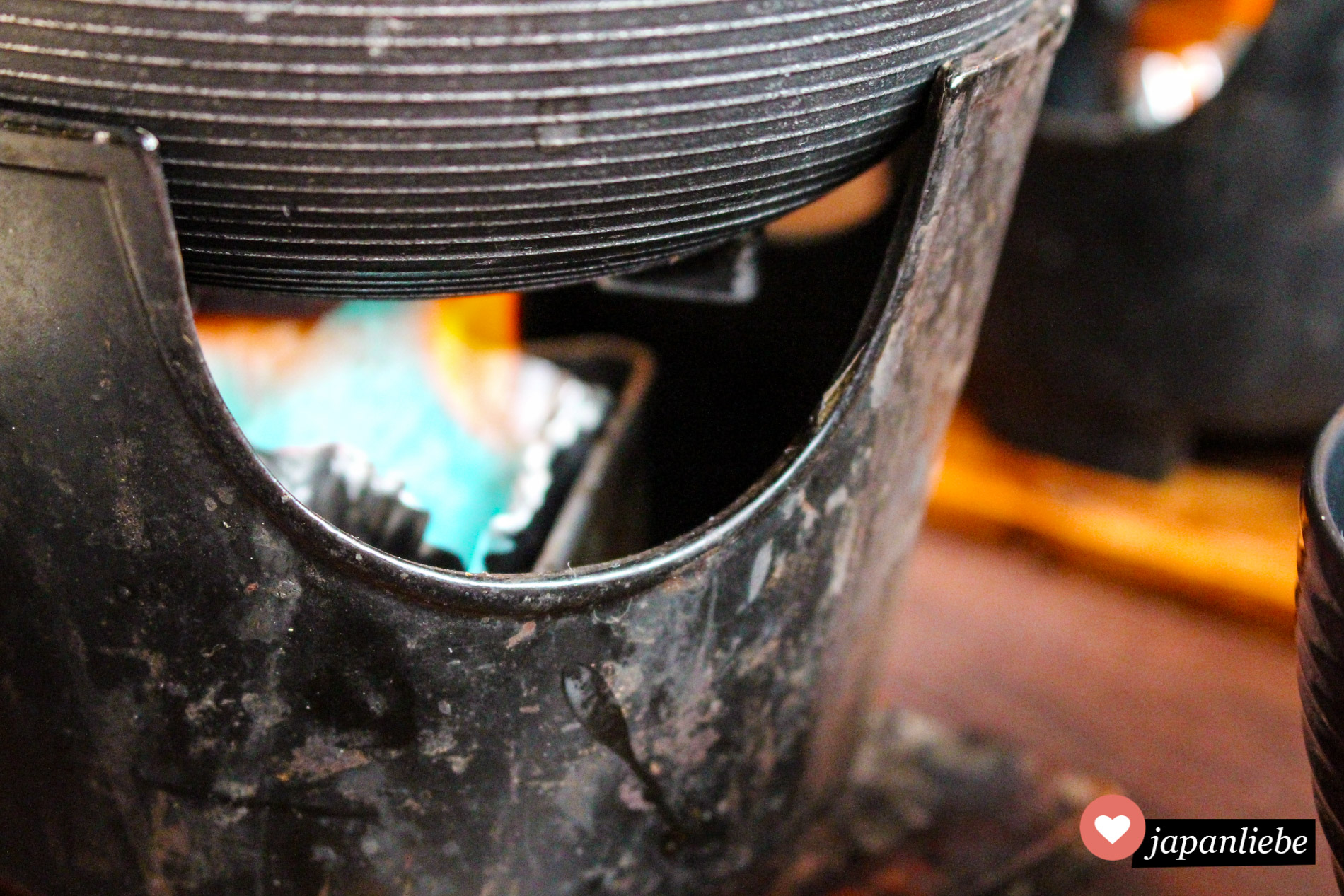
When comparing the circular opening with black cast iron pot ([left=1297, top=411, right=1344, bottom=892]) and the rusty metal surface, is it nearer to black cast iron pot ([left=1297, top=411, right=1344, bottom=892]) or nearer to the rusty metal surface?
black cast iron pot ([left=1297, top=411, right=1344, bottom=892])

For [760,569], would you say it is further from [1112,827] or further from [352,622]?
[1112,827]

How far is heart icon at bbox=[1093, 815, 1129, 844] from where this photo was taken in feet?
2.87

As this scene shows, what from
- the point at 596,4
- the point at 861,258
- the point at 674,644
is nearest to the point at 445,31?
the point at 596,4

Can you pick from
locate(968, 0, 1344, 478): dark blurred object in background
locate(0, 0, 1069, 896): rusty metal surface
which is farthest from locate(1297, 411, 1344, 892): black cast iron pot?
locate(968, 0, 1344, 478): dark blurred object in background

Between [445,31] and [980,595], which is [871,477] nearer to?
[445,31]

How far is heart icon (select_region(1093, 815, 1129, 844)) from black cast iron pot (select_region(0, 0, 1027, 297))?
58 centimetres

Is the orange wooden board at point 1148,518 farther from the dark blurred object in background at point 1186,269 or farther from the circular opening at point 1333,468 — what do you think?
the circular opening at point 1333,468

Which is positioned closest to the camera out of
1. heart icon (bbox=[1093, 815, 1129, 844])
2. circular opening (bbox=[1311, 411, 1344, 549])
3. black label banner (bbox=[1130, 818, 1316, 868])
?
circular opening (bbox=[1311, 411, 1344, 549])

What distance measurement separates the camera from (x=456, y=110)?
0.43 metres

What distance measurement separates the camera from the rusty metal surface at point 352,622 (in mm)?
474

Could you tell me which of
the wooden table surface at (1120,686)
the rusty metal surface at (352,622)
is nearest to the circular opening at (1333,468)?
the rusty metal surface at (352,622)

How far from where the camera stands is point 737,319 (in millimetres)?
1025

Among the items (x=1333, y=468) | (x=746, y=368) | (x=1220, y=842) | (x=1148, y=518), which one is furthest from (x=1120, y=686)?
(x=1333, y=468)

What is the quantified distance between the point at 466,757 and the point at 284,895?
0.13 metres
